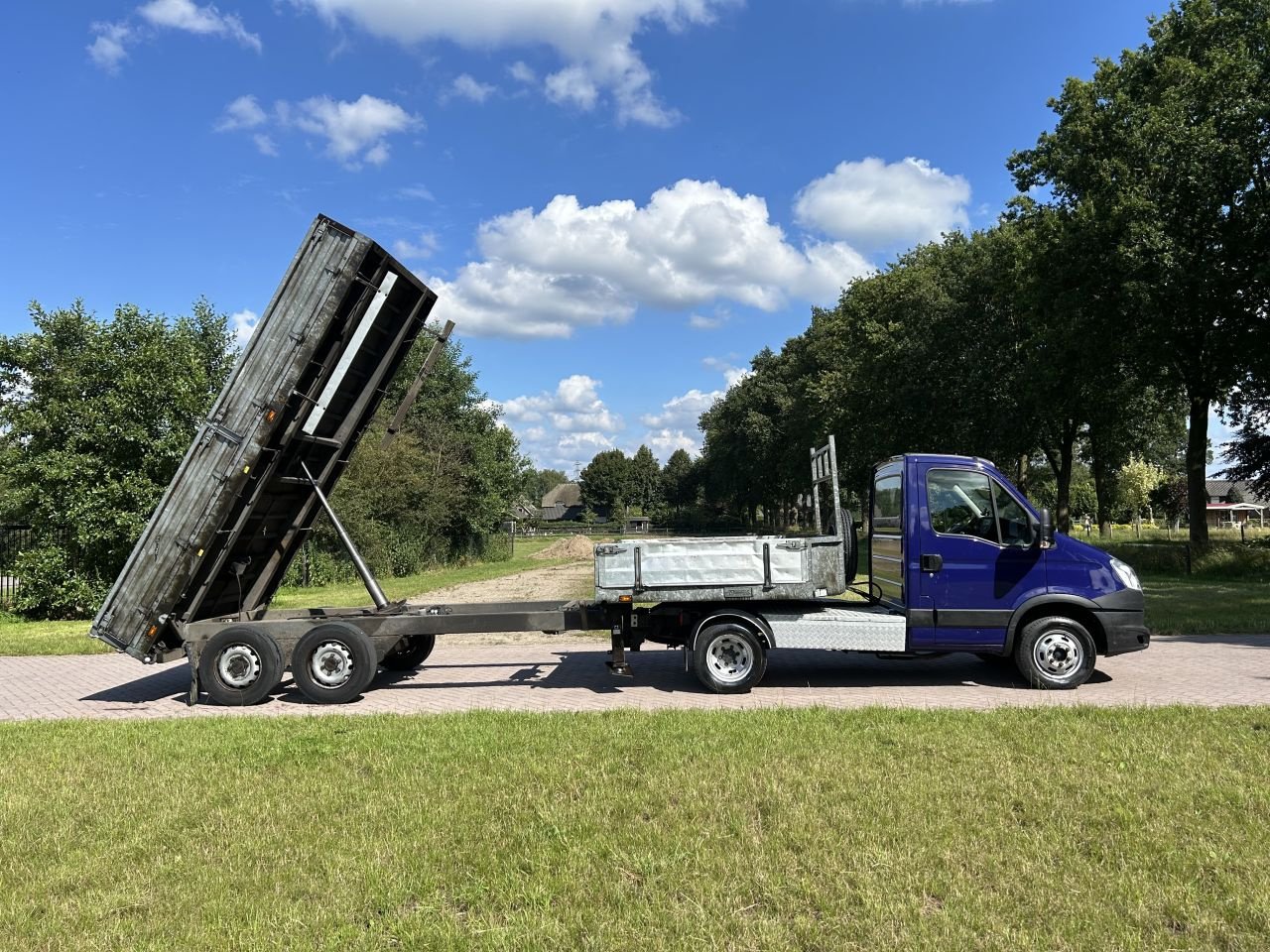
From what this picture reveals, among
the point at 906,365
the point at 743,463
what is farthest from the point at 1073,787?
the point at 743,463

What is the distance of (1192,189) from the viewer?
2209 centimetres

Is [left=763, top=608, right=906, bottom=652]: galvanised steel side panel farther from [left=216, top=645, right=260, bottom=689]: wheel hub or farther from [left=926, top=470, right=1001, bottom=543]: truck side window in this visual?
[left=216, top=645, right=260, bottom=689]: wheel hub

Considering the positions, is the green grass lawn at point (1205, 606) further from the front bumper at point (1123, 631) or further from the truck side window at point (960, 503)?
the truck side window at point (960, 503)

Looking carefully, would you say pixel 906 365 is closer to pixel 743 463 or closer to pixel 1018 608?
pixel 1018 608

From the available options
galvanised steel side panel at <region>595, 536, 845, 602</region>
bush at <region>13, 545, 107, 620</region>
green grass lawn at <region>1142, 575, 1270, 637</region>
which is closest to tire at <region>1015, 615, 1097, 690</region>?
galvanised steel side panel at <region>595, 536, 845, 602</region>

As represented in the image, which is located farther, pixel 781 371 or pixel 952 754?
pixel 781 371

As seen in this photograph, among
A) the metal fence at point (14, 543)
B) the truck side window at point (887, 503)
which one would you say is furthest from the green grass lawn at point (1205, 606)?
the metal fence at point (14, 543)

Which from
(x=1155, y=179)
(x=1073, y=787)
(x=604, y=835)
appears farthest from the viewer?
(x=1155, y=179)

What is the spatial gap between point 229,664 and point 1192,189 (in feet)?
82.9

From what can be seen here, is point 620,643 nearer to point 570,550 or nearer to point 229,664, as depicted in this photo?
point 229,664

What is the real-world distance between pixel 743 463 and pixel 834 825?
2395 inches

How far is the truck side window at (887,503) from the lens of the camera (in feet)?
28.5

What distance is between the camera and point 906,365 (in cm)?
3356

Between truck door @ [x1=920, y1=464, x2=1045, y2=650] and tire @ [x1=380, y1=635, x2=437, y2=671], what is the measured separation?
583 cm
